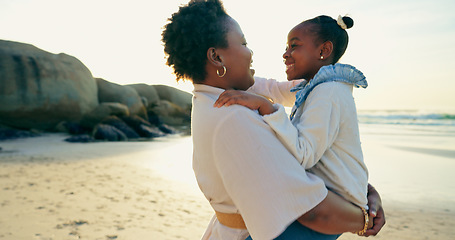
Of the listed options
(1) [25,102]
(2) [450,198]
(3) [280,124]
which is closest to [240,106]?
(3) [280,124]

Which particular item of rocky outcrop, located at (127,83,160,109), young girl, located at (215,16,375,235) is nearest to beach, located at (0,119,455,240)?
young girl, located at (215,16,375,235)

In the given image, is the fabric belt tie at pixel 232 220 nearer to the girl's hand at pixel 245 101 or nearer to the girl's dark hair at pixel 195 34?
the girl's hand at pixel 245 101

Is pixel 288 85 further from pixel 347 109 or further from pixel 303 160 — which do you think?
pixel 303 160

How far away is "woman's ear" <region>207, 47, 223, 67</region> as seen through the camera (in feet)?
4.87

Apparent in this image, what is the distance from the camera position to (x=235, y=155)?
4.05 ft

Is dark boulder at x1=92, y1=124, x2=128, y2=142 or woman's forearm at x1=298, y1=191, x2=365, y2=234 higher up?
woman's forearm at x1=298, y1=191, x2=365, y2=234

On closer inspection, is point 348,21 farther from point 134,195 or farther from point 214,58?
point 134,195

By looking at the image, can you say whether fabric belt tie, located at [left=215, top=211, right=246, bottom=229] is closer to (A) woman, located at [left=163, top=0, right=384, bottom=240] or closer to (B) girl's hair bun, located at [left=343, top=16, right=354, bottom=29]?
(A) woman, located at [left=163, top=0, right=384, bottom=240]

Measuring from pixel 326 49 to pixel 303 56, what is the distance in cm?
14

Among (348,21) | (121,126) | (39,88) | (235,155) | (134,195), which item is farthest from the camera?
(39,88)

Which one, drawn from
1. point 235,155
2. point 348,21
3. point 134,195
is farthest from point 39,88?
point 235,155

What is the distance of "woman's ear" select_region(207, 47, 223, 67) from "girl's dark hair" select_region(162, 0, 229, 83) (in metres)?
0.02

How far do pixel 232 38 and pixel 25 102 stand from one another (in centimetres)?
1361

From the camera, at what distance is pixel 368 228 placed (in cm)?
155
